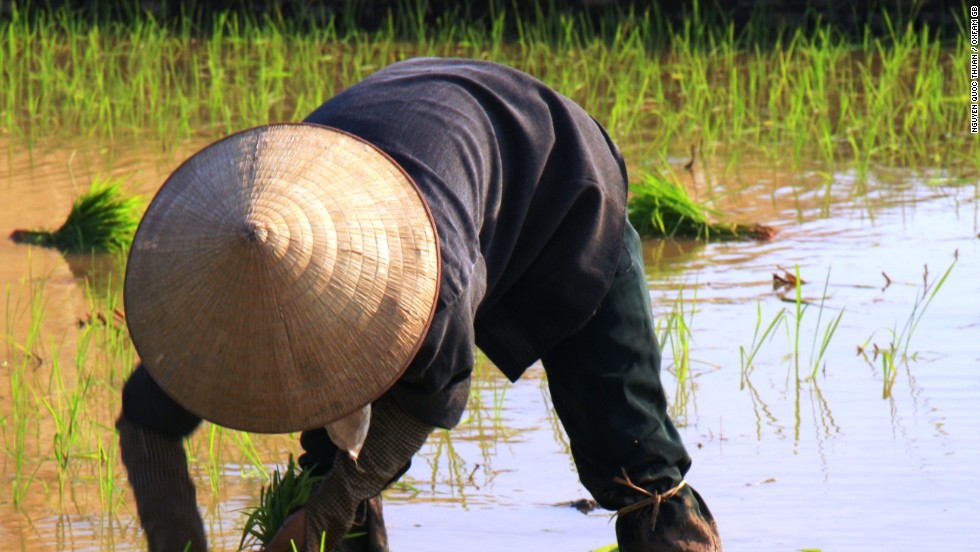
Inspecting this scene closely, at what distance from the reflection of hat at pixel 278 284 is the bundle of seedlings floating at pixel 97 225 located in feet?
9.63

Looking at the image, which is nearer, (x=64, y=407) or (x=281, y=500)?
(x=281, y=500)

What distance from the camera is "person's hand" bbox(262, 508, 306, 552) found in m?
2.01

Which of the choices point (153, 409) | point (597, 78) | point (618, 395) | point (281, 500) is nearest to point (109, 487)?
point (281, 500)

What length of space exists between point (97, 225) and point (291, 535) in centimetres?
272

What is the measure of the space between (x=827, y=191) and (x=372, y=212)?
362cm

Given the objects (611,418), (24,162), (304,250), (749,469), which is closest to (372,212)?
(304,250)

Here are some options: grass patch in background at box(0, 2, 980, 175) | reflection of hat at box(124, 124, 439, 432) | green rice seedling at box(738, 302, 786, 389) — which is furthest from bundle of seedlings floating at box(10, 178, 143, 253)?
reflection of hat at box(124, 124, 439, 432)

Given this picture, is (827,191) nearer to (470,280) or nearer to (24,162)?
(24,162)

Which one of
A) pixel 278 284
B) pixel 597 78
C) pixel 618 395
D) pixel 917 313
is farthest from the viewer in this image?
pixel 597 78

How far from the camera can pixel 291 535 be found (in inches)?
80.1

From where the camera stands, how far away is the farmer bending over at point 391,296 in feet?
5.30

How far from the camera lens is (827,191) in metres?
5.04

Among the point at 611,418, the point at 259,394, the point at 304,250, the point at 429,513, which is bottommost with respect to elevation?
the point at 429,513

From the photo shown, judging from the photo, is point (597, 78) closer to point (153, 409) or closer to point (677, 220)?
point (677, 220)
